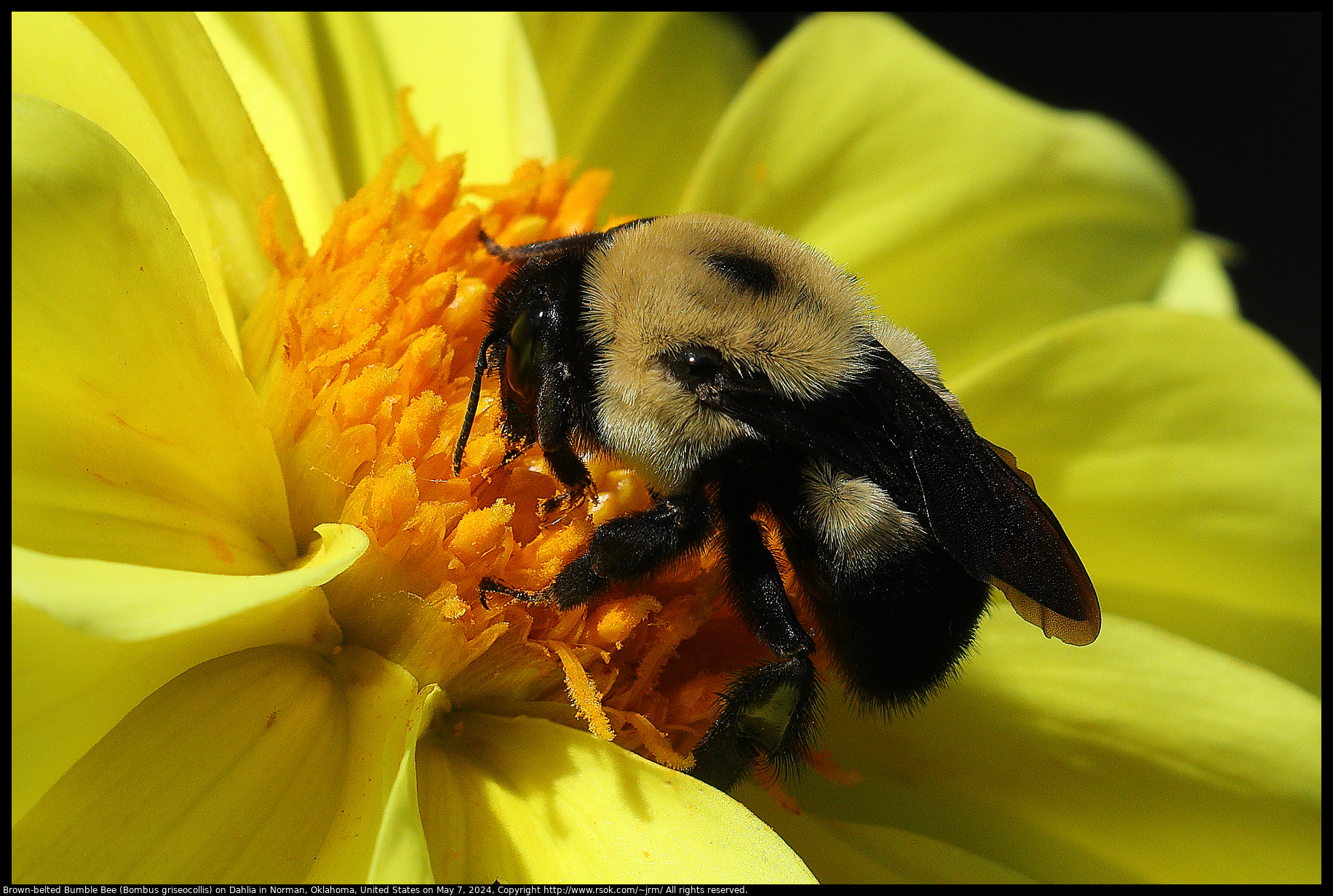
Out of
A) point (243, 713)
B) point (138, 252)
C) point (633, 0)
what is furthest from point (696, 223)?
point (633, 0)

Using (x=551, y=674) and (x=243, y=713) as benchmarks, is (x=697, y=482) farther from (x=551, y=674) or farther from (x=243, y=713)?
(x=243, y=713)

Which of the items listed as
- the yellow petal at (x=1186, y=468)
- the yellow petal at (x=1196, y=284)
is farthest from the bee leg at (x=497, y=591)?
the yellow petal at (x=1196, y=284)

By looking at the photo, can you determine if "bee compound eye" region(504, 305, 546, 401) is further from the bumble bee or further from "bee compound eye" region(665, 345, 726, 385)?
"bee compound eye" region(665, 345, 726, 385)

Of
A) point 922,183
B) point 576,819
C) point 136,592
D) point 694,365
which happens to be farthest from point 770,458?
point 922,183

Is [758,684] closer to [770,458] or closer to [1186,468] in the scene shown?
[770,458]

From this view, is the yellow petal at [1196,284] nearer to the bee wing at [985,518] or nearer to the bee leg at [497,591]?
the bee wing at [985,518]

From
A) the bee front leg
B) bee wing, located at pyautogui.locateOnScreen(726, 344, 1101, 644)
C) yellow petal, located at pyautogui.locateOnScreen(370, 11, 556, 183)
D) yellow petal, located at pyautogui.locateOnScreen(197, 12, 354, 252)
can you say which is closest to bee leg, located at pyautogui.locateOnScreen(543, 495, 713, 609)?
the bee front leg
